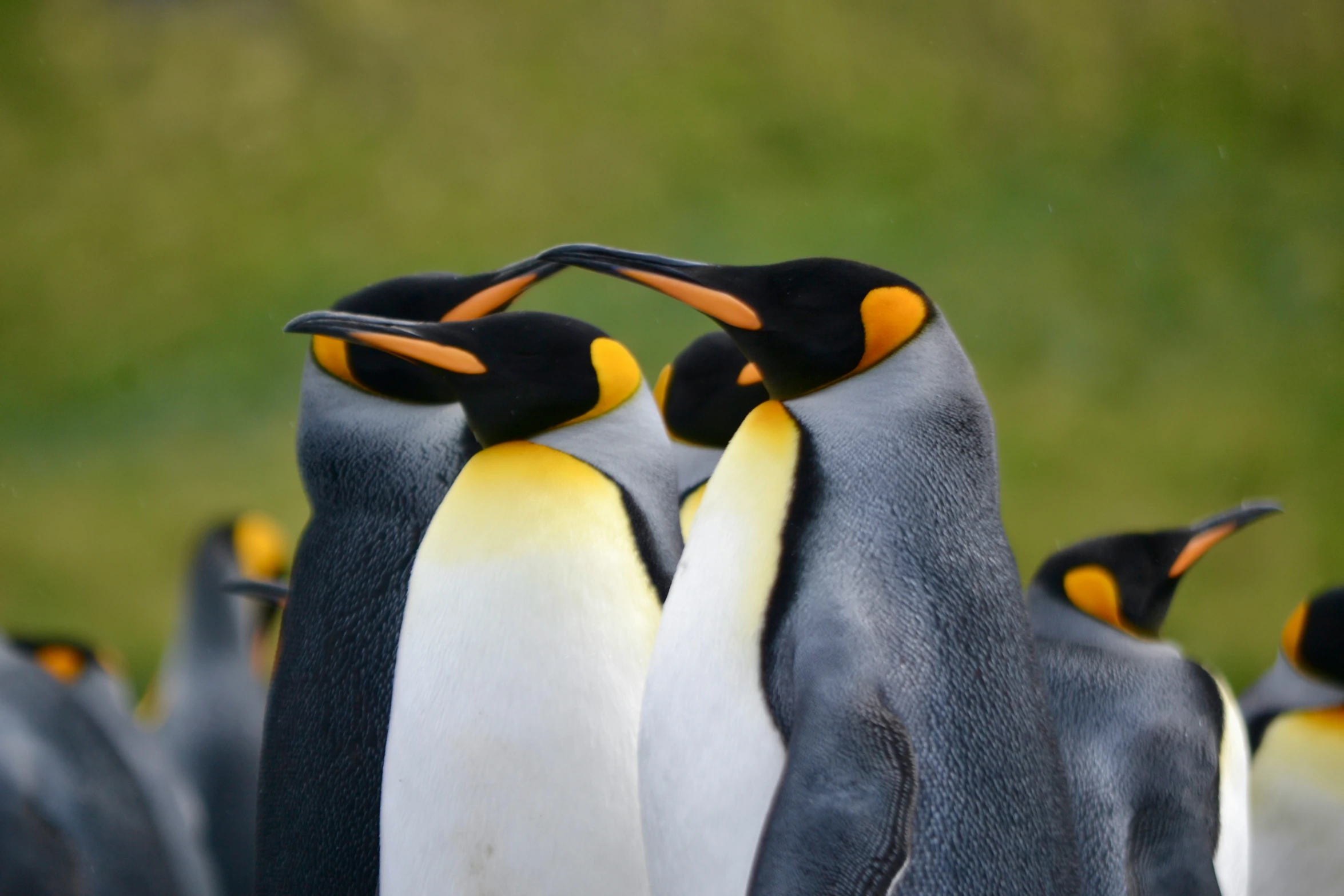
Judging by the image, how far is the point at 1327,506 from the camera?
26.0 feet

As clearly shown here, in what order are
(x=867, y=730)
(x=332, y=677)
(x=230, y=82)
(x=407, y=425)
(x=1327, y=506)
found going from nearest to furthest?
(x=867, y=730), (x=332, y=677), (x=407, y=425), (x=1327, y=506), (x=230, y=82)

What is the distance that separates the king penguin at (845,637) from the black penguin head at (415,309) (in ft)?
1.42

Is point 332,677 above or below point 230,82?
below

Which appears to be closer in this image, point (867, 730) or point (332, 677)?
point (867, 730)

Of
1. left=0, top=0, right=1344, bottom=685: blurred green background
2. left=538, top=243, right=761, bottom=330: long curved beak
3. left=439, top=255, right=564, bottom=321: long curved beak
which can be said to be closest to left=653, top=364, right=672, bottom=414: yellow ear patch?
left=439, top=255, right=564, bottom=321: long curved beak

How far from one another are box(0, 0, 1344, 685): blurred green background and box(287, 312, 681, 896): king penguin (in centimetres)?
662

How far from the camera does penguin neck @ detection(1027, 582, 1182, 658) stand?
197cm

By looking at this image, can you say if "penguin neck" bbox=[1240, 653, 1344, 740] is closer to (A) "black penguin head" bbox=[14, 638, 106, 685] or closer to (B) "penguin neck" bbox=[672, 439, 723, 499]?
(B) "penguin neck" bbox=[672, 439, 723, 499]

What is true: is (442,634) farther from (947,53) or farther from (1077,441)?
(947,53)

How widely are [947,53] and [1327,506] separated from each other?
3.85 metres

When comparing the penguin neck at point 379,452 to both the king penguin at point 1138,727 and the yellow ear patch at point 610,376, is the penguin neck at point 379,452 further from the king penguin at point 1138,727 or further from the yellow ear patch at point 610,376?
the king penguin at point 1138,727

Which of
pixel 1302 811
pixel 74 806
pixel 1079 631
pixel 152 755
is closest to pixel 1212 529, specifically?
Answer: pixel 1079 631

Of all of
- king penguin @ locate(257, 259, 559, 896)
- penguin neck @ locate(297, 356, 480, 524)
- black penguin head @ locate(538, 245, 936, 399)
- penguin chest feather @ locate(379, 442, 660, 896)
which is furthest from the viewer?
→ penguin neck @ locate(297, 356, 480, 524)

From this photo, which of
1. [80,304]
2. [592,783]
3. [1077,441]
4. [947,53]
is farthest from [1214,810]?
[80,304]
